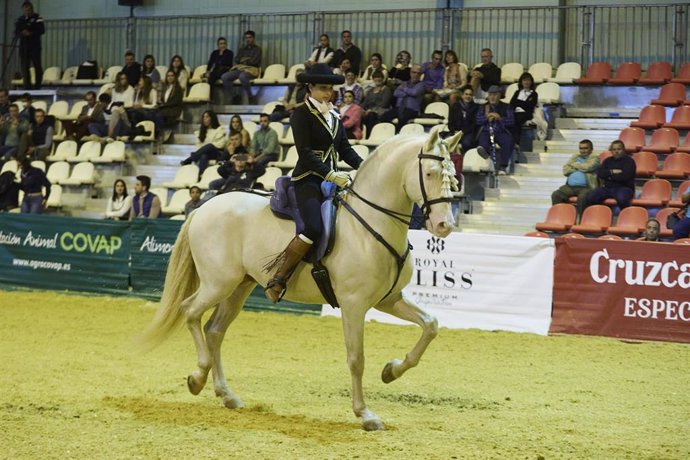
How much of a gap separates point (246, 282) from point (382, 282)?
68.8 inches

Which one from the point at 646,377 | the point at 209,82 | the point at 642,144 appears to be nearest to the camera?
the point at 646,377

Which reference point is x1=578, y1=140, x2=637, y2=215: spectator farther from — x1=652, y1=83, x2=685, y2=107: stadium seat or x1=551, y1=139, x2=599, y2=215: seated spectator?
x1=652, y1=83, x2=685, y2=107: stadium seat

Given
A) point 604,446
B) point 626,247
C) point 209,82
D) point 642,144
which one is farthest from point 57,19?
point 604,446

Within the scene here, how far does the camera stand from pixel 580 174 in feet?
57.3

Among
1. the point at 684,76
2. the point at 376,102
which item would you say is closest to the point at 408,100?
the point at 376,102

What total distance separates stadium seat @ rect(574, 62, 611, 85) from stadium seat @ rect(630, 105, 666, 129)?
1309 mm

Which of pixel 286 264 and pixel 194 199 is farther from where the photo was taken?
pixel 194 199

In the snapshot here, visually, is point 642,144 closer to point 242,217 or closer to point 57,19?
point 242,217

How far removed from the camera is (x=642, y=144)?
18.4 m

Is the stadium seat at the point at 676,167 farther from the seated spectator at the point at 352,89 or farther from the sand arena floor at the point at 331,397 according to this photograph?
the seated spectator at the point at 352,89

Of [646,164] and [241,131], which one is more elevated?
[241,131]

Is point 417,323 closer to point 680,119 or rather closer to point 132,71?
point 680,119

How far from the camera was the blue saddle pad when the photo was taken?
323 inches

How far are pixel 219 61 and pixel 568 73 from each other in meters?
8.41
